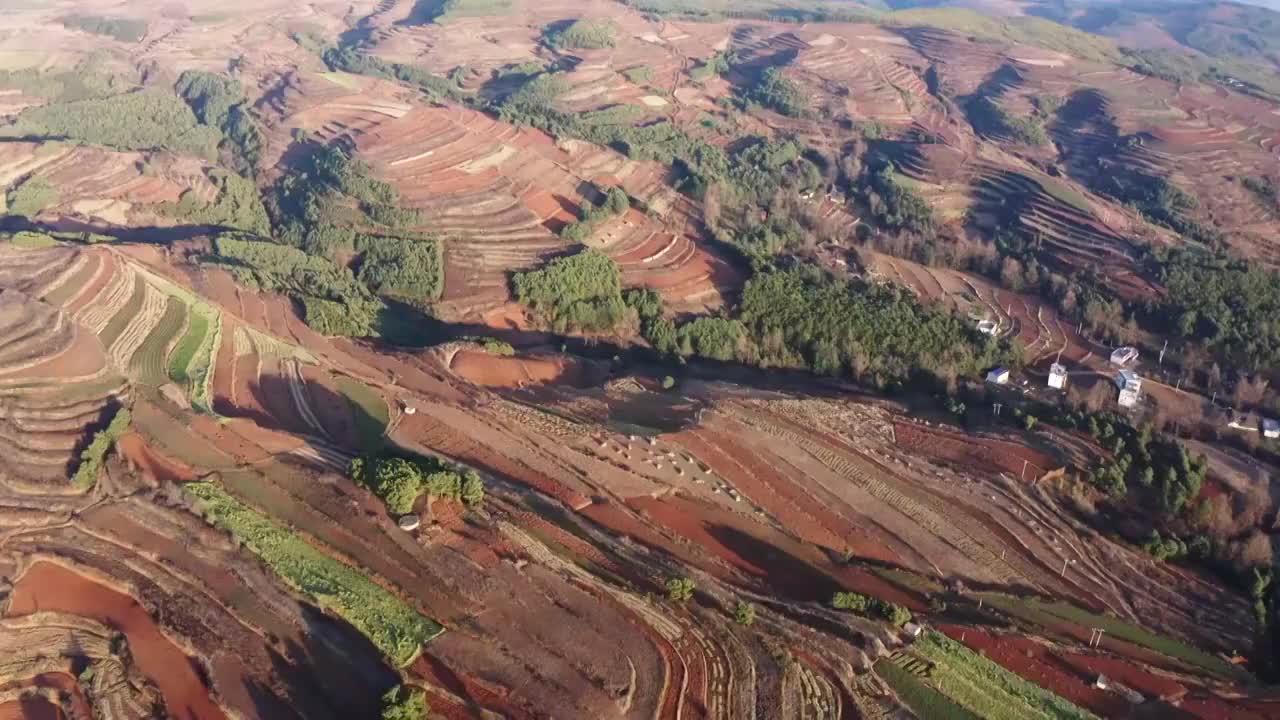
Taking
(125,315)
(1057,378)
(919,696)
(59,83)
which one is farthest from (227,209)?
(919,696)

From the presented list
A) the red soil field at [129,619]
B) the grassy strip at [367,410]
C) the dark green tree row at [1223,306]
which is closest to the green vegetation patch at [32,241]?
the grassy strip at [367,410]

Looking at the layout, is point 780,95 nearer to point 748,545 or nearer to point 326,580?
point 748,545

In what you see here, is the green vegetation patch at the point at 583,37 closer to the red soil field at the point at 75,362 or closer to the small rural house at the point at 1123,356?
the small rural house at the point at 1123,356

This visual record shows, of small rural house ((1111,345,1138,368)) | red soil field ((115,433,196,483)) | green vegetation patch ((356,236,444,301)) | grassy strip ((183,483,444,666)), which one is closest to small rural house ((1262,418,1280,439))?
small rural house ((1111,345,1138,368))

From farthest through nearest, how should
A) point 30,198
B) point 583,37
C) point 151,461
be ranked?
point 583,37, point 30,198, point 151,461

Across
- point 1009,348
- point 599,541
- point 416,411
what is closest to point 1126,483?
point 1009,348

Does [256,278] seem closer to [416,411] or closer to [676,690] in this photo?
[416,411]
